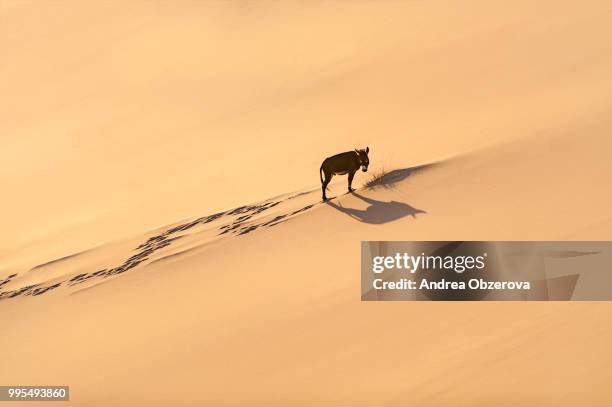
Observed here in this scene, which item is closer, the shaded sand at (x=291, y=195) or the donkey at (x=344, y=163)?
the shaded sand at (x=291, y=195)

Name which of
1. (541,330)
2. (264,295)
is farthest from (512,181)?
(264,295)

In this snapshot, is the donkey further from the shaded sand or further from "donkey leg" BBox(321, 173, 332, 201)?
the shaded sand

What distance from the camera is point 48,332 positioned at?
9.20 m

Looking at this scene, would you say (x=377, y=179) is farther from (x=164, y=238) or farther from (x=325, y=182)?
(x=164, y=238)

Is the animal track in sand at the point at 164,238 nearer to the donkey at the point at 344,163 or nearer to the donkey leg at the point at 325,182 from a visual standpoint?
the donkey leg at the point at 325,182

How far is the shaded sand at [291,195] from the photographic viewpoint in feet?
27.1

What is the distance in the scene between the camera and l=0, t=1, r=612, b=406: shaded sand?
8266 mm

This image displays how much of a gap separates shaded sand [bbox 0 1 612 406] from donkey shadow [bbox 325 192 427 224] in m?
0.02

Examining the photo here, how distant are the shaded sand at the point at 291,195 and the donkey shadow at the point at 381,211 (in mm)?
19

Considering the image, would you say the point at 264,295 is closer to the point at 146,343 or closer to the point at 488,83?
the point at 146,343

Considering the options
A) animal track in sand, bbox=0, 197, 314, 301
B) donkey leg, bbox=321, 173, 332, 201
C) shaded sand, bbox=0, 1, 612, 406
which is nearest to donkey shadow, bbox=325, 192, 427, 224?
shaded sand, bbox=0, 1, 612, 406

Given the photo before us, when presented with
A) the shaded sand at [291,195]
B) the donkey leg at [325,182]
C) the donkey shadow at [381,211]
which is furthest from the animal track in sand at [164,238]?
the donkey shadow at [381,211]

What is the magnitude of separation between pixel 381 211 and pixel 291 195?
113 cm

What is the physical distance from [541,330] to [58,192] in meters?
5.93
